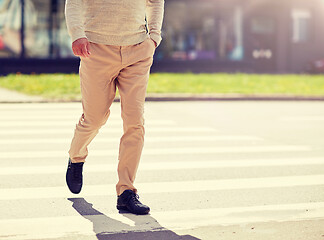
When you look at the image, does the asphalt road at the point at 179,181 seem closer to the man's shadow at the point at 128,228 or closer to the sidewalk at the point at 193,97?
the man's shadow at the point at 128,228

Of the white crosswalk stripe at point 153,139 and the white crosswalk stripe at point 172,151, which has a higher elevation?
the white crosswalk stripe at point 172,151

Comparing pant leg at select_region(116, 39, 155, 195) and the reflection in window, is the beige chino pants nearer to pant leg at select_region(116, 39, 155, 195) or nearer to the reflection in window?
pant leg at select_region(116, 39, 155, 195)

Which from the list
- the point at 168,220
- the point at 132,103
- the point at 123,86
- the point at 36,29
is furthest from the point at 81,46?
the point at 36,29

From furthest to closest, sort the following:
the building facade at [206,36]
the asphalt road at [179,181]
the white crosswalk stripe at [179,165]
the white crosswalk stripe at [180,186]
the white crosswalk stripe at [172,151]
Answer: the building facade at [206,36]
the white crosswalk stripe at [172,151]
the white crosswalk stripe at [179,165]
the white crosswalk stripe at [180,186]
the asphalt road at [179,181]

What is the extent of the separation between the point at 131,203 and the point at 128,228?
0.43 m

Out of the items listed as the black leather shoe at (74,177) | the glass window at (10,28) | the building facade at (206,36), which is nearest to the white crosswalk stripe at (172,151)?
the black leather shoe at (74,177)

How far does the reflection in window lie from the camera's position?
2850 centimetres

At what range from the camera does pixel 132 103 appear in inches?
182

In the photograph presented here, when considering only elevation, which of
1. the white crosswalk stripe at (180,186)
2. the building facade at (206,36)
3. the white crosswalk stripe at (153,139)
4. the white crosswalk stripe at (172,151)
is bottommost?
the building facade at (206,36)

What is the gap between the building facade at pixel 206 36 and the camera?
25.9 m

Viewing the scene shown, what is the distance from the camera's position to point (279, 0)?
32.7 meters

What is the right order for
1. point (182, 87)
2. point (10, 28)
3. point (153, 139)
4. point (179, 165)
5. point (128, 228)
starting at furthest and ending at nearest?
point (10, 28), point (182, 87), point (153, 139), point (179, 165), point (128, 228)

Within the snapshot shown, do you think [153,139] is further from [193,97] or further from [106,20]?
[193,97]

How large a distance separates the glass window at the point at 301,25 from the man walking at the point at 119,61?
99.6ft
